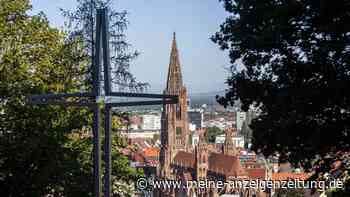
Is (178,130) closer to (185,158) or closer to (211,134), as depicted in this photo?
(185,158)

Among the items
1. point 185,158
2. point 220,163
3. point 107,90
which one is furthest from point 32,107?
point 185,158

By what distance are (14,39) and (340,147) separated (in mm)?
6139

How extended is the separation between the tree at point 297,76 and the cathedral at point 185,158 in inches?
1725

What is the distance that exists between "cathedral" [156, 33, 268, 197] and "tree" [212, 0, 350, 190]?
4382 cm

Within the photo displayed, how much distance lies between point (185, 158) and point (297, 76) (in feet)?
202

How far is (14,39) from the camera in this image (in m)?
10.8

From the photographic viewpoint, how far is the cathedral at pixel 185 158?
190 feet

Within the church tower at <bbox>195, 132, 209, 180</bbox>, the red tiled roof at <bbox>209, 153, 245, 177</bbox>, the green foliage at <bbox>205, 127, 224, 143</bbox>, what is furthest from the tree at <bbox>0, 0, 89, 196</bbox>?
the green foliage at <bbox>205, 127, 224, 143</bbox>

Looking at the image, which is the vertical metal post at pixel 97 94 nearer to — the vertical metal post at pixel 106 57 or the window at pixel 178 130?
the vertical metal post at pixel 106 57

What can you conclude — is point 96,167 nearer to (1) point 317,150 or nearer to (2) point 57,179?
(1) point 317,150

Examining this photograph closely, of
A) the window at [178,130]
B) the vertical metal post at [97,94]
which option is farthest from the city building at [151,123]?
the vertical metal post at [97,94]

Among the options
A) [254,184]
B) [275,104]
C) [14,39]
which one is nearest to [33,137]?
[14,39]

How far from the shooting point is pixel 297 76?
689 cm

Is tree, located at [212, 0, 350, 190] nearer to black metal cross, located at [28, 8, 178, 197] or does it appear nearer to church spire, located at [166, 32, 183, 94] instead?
black metal cross, located at [28, 8, 178, 197]
